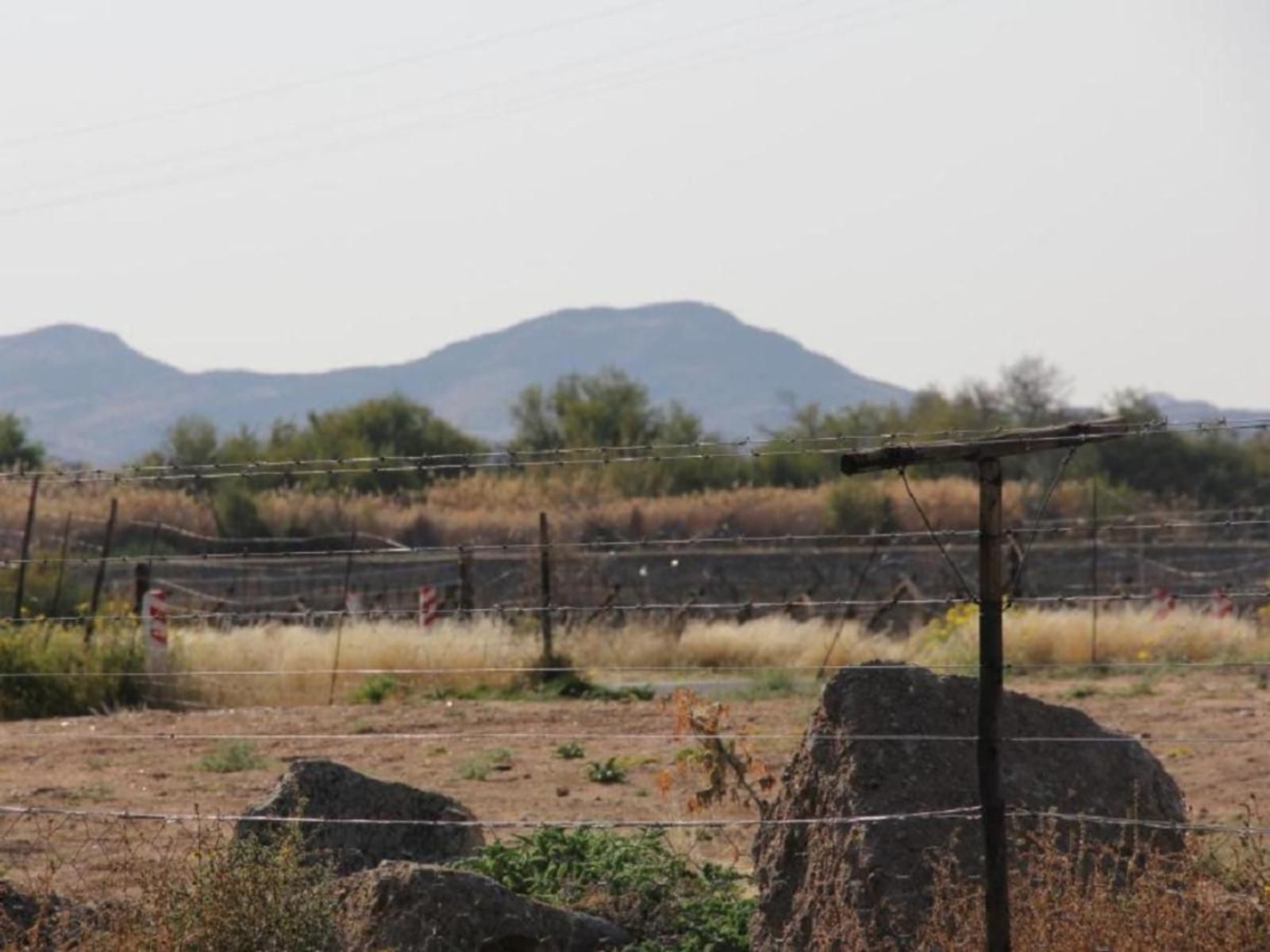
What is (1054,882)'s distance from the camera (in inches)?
351

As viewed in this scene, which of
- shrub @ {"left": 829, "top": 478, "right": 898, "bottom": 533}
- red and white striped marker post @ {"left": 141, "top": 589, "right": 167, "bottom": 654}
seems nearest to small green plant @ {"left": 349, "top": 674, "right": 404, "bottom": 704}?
red and white striped marker post @ {"left": 141, "top": 589, "right": 167, "bottom": 654}

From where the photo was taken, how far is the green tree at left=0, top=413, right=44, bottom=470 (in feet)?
192

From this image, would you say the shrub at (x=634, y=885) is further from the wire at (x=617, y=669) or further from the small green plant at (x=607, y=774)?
the small green plant at (x=607, y=774)

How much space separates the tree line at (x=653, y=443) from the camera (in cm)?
5972

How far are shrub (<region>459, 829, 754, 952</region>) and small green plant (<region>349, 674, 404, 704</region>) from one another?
12.9 metres

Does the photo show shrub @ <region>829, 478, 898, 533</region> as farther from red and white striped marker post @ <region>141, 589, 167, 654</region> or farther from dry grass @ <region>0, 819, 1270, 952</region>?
dry grass @ <region>0, 819, 1270, 952</region>

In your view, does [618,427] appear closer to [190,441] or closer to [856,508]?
[190,441]

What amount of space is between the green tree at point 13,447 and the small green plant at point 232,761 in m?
40.6

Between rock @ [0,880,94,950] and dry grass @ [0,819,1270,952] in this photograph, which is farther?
rock @ [0,880,94,950]

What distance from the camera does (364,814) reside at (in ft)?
36.6

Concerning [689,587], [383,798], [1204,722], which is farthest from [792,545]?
[383,798]

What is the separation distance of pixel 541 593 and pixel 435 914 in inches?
699

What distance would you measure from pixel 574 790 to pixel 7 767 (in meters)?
4.59

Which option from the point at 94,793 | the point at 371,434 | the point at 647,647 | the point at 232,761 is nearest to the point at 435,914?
the point at 94,793
